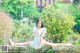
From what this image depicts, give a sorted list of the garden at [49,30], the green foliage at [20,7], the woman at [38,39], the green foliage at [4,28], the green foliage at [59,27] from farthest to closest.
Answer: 1. the green foliage at [20,7]
2. the green foliage at [59,27]
3. the green foliage at [4,28]
4. the garden at [49,30]
5. the woman at [38,39]

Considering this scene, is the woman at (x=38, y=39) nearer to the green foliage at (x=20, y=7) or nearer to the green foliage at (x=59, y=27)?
the green foliage at (x=59, y=27)

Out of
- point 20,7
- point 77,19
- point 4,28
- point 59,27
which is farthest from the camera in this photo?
point 20,7

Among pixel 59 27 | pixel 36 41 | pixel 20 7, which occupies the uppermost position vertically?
pixel 36 41

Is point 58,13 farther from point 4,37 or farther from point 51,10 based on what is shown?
point 4,37

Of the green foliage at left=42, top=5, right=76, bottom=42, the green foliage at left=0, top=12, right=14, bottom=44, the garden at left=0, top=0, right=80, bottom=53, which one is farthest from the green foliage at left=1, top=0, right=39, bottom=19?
the green foliage at left=0, top=12, right=14, bottom=44

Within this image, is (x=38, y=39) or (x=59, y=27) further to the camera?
(x=59, y=27)

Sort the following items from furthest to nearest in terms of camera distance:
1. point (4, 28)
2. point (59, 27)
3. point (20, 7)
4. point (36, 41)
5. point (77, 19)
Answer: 1. point (20, 7)
2. point (77, 19)
3. point (59, 27)
4. point (4, 28)
5. point (36, 41)

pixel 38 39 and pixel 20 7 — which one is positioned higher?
pixel 38 39

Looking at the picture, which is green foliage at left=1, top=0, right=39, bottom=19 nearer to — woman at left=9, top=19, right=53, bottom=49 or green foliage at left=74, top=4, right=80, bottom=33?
green foliage at left=74, top=4, right=80, bottom=33

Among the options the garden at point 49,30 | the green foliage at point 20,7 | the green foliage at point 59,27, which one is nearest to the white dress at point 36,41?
the garden at point 49,30

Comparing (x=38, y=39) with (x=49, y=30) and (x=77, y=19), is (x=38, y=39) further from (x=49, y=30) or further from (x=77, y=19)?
(x=77, y=19)

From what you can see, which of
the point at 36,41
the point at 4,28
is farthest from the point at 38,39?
the point at 4,28

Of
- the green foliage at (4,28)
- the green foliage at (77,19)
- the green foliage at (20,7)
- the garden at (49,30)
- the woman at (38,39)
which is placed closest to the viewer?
the woman at (38,39)

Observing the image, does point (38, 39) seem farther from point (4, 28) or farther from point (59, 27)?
point (59, 27)
